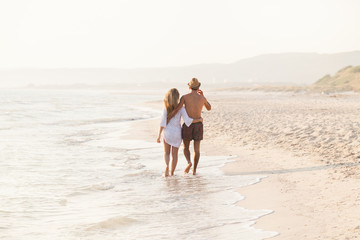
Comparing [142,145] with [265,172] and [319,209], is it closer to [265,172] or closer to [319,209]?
[265,172]

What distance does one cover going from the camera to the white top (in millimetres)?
7582

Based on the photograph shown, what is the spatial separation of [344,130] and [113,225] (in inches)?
328

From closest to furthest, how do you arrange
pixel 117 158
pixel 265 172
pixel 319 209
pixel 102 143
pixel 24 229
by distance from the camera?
pixel 24 229 → pixel 319 209 → pixel 265 172 → pixel 117 158 → pixel 102 143

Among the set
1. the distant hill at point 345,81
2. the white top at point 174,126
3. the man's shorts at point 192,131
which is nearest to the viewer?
the white top at point 174,126

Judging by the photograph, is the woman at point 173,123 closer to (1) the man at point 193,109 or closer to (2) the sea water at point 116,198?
(1) the man at point 193,109

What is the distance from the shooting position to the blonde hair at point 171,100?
7.45 meters

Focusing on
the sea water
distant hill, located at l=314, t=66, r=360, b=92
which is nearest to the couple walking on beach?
the sea water

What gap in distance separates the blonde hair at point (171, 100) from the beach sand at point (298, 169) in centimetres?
148

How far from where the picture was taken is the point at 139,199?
5.97m

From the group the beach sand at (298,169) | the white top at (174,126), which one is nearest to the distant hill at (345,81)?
the beach sand at (298,169)

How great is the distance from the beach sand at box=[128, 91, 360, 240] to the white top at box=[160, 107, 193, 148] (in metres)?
0.93

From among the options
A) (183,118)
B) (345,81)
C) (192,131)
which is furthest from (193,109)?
(345,81)

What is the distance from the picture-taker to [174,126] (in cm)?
767

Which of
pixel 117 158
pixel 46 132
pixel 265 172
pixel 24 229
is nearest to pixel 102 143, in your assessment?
pixel 117 158
